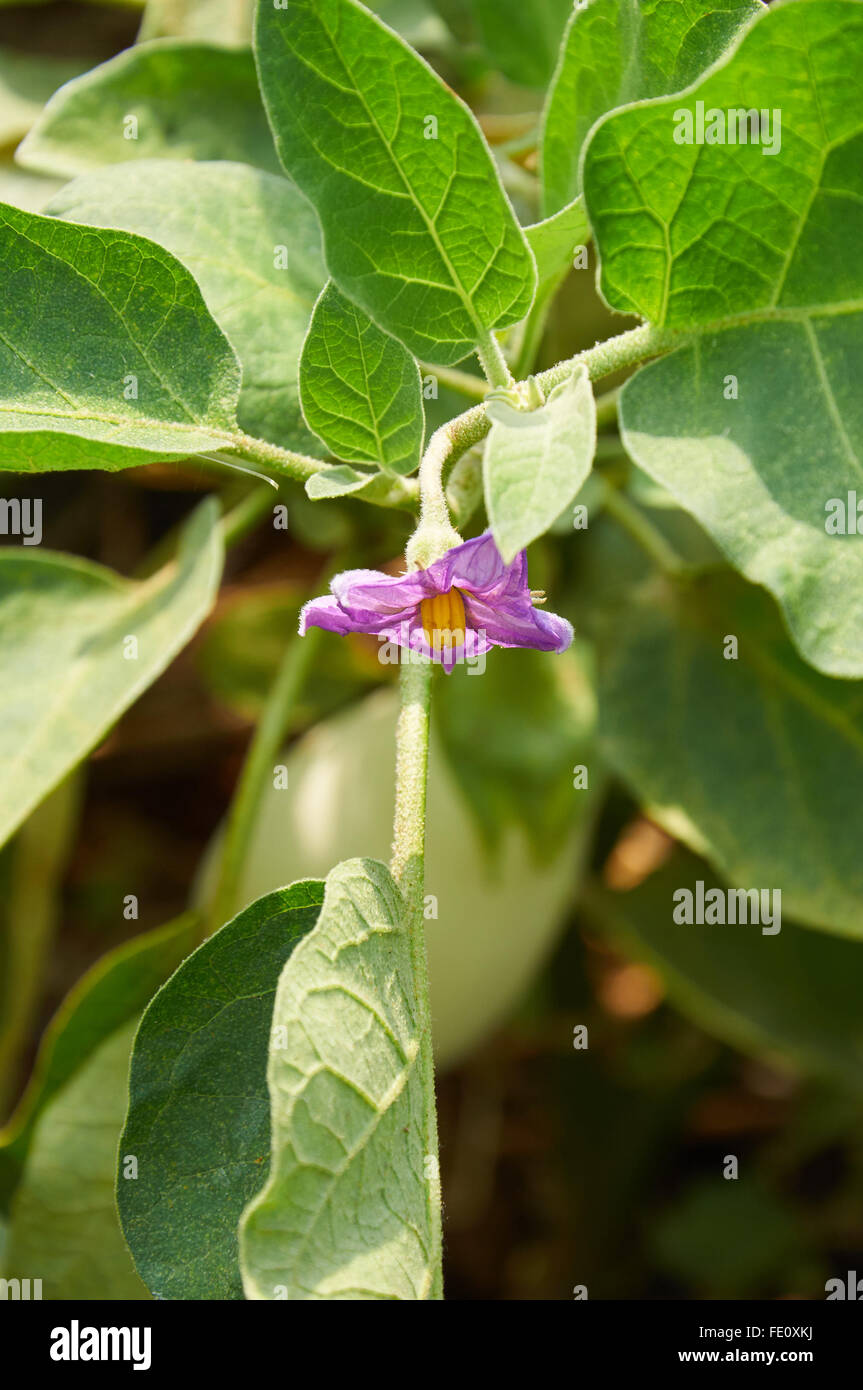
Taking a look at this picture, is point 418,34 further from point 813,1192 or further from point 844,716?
point 813,1192

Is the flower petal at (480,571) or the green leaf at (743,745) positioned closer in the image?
the flower petal at (480,571)

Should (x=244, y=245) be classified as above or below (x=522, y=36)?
below

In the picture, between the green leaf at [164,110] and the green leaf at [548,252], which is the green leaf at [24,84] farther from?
the green leaf at [548,252]

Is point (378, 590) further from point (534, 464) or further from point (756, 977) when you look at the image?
point (756, 977)

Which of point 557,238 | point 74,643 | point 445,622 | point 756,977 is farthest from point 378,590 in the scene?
point 756,977

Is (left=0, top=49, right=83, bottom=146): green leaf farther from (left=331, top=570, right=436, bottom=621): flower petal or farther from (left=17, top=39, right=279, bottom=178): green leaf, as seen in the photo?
(left=331, top=570, right=436, bottom=621): flower petal

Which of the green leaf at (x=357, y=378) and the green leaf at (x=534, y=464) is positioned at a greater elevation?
the green leaf at (x=357, y=378)

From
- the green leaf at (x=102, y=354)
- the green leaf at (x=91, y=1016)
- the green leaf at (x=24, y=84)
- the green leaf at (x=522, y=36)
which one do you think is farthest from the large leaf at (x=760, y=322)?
the green leaf at (x=24, y=84)
